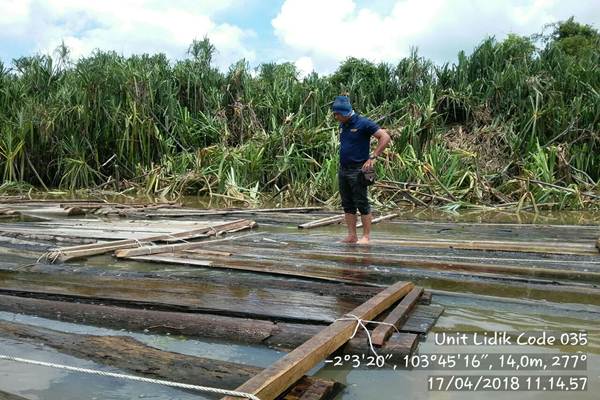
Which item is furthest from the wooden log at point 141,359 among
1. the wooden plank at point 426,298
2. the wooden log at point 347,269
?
the wooden log at point 347,269

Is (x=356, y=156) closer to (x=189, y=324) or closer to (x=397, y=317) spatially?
(x=397, y=317)

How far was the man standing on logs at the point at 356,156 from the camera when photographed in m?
4.56

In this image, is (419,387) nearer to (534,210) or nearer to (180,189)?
(534,210)

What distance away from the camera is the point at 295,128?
9.92 metres

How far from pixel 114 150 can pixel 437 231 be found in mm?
7146

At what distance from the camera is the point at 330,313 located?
2639 millimetres

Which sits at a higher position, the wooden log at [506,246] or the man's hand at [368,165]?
the man's hand at [368,165]

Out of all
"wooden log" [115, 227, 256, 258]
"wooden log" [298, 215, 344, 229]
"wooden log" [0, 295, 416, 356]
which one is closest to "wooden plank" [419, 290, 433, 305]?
"wooden log" [0, 295, 416, 356]

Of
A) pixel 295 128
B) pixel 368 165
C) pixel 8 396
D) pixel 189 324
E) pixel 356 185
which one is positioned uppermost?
pixel 295 128

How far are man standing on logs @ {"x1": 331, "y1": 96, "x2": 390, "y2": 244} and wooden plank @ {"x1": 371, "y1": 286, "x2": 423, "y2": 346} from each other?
1.77 m

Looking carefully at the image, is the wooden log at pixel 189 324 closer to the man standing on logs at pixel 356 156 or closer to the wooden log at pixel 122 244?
the wooden log at pixel 122 244

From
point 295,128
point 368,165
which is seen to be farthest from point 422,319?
point 295,128

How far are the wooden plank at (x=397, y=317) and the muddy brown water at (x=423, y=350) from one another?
0.13m

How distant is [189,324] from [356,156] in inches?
97.8
